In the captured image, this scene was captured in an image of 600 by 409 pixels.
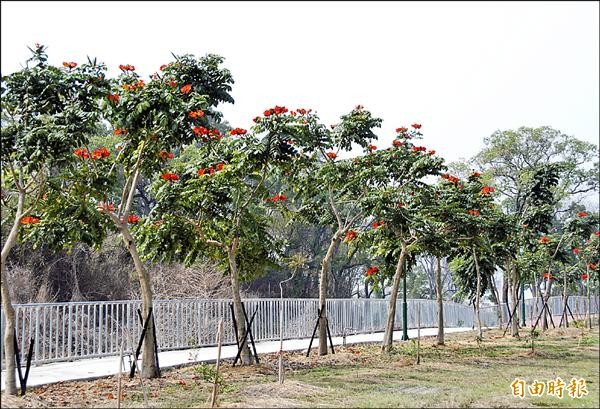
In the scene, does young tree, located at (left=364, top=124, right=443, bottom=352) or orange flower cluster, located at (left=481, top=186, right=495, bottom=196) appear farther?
orange flower cluster, located at (left=481, top=186, right=495, bottom=196)

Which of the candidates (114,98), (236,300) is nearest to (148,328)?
(236,300)

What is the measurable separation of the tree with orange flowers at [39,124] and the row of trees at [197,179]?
0.06 ft

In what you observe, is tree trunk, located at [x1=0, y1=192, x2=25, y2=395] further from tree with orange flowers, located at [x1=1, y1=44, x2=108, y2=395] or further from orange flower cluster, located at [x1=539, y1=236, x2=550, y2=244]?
orange flower cluster, located at [x1=539, y1=236, x2=550, y2=244]

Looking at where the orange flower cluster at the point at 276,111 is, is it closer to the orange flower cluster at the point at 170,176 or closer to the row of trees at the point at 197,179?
A: the row of trees at the point at 197,179

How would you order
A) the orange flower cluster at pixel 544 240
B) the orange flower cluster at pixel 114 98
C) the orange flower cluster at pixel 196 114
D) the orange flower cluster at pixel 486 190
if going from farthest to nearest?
the orange flower cluster at pixel 544 240, the orange flower cluster at pixel 486 190, the orange flower cluster at pixel 196 114, the orange flower cluster at pixel 114 98

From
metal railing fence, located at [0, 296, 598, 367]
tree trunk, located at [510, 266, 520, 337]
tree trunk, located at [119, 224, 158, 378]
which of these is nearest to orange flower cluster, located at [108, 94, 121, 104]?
tree trunk, located at [119, 224, 158, 378]

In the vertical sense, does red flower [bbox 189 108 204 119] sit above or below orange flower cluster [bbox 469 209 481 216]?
above

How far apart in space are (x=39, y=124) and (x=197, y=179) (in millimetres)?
3008

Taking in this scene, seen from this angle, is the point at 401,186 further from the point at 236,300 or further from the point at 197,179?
the point at 197,179

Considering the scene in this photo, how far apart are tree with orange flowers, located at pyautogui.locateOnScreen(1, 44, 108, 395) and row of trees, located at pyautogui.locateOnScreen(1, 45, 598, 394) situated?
19 millimetres

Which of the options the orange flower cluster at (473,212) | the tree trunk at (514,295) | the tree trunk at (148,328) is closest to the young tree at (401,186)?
the orange flower cluster at (473,212)

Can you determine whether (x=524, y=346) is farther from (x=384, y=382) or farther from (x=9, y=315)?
(x=9, y=315)

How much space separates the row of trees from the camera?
28.9ft

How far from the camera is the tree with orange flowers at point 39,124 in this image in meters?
8.34
